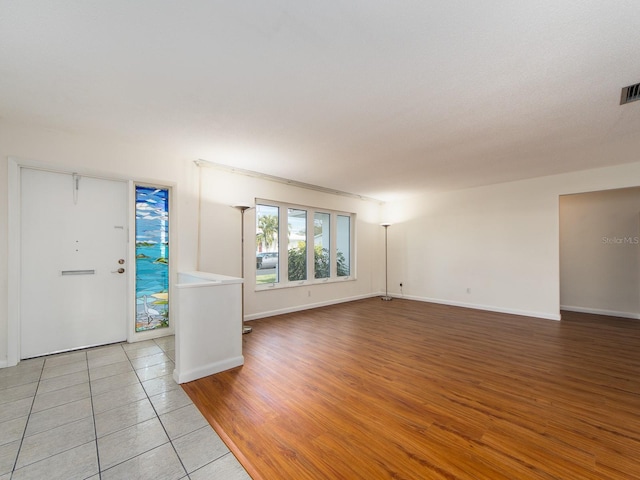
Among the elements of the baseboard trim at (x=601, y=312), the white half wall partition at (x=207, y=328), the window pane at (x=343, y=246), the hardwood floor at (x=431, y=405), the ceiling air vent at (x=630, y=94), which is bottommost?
the baseboard trim at (x=601, y=312)

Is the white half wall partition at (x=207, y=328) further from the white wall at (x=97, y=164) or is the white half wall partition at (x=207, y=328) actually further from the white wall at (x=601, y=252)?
the white wall at (x=601, y=252)

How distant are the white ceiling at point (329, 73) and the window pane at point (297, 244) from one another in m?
2.04

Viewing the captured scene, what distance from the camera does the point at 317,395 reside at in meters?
2.33

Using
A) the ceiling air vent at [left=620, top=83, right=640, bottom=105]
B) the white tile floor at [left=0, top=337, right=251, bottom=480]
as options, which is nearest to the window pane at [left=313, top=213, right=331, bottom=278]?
the white tile floor at [left=0, top=337, right=251, bottom=480]

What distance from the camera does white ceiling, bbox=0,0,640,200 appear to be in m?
1.57

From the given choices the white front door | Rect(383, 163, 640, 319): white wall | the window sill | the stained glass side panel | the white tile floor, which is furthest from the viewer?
the window sill

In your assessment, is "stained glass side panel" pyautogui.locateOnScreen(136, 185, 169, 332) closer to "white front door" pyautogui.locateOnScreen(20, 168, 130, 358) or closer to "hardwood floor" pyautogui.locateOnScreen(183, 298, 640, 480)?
"white front door" pyautogui.locateOnScreen(20, 168, 130, 358)

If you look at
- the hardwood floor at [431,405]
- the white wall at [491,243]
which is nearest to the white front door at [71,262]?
the hardwood floor at [431,405]

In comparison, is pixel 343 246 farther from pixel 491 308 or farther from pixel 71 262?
pixel 71 262

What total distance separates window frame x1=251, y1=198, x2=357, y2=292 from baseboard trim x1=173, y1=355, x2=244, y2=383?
79.7 inches

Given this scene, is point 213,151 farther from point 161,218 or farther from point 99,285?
point 99,285

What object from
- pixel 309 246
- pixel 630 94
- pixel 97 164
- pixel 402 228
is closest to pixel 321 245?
pixel 309 246

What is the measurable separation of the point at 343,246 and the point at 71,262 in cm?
491

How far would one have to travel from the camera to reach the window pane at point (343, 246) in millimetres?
6578
